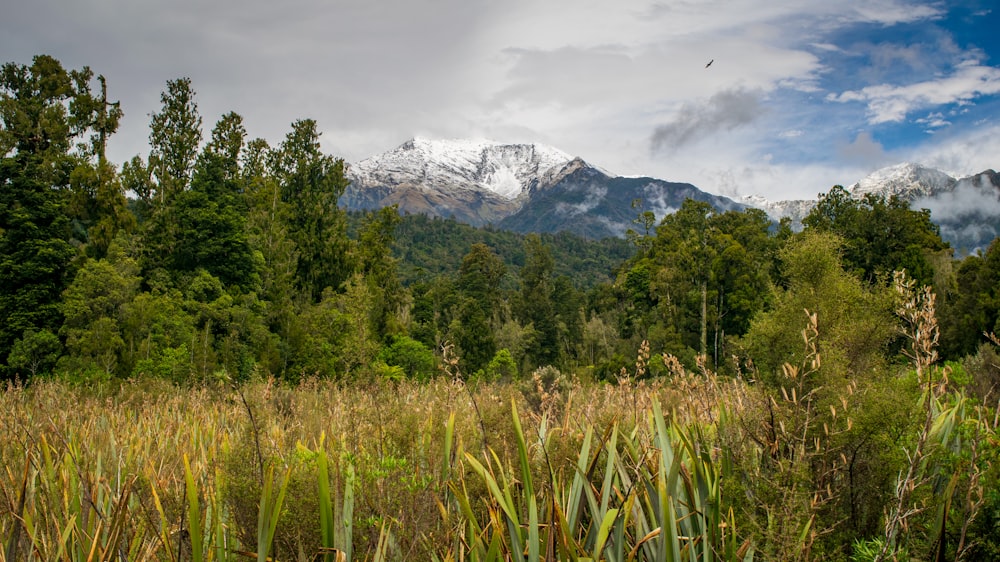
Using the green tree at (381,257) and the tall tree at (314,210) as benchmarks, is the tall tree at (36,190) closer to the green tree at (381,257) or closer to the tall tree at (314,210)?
the tall tree at (314,210)

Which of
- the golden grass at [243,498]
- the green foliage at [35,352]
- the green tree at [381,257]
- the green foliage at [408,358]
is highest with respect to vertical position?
the green tree at [381,257]

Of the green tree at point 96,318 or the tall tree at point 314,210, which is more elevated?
the tall tree at point 314,210

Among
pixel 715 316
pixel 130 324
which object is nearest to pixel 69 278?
pixel 130 324

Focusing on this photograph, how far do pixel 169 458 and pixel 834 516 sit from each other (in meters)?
3.66

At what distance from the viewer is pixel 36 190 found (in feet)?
69.8

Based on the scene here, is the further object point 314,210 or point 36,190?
point 314,210

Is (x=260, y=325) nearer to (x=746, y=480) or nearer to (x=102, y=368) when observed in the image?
(x=102, y=368)

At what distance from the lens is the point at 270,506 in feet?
7.01

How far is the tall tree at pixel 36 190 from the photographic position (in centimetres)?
1973

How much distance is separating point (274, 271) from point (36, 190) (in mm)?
8898

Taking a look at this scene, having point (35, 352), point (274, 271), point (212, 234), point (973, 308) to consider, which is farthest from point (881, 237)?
point (35, 352)

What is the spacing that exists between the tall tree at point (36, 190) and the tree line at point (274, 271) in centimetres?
7

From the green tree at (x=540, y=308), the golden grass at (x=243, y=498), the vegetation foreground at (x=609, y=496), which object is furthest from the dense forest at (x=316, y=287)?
the green tree at (x=540, y=308)

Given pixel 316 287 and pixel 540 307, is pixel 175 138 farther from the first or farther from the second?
pixel 540 307
